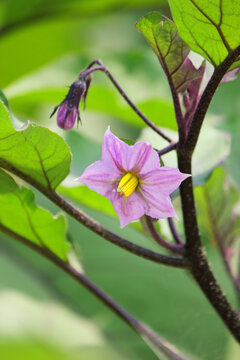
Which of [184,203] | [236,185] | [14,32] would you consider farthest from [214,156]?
[14,32]

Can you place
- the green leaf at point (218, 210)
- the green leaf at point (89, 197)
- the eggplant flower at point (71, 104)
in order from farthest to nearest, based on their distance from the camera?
the green leaf at point (218, 210)
the green leaf at point (89, 197)
the eggplant flower at point (71, 104)

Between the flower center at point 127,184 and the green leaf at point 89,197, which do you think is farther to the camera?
the green leaf at point 89,197

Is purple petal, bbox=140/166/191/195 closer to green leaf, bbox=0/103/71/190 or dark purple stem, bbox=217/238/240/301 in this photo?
green leaf, bbox=0/103/71/190

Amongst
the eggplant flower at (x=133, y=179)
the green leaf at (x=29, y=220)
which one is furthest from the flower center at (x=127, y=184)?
the green leaf at (x=29, y=220)

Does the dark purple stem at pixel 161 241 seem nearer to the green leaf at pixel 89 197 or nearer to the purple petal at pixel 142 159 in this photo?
the purple petal at pixel 142 159

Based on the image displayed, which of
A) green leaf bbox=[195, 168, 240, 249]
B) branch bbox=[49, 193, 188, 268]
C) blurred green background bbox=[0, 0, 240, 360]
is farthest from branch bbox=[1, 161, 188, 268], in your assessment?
green leaf bbox=[195, 168, 240, 249]

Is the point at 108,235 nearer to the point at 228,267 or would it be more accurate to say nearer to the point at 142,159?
the point at 142,159
